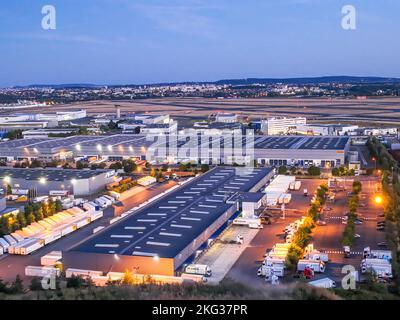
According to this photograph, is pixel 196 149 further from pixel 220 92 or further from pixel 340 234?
pixel 220 92

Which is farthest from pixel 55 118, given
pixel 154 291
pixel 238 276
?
pixel 154 291

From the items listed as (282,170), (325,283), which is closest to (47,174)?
(282,170)

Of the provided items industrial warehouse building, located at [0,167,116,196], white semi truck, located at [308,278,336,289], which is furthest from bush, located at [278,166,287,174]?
white semi truck, located at [308,278,336,289]

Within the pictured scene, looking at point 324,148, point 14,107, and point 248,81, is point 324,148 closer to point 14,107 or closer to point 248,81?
point 14,107

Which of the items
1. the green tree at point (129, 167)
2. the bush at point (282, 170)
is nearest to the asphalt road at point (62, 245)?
the green tree at point (129, 167)

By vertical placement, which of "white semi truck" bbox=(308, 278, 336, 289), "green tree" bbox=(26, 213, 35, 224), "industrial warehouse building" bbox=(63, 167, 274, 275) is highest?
"industrial warehouse building" bbox=(63, 167, 274, 275)

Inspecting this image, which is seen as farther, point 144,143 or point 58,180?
point 144,143

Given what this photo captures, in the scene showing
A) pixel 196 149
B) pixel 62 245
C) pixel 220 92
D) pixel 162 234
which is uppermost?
pixel 220 92

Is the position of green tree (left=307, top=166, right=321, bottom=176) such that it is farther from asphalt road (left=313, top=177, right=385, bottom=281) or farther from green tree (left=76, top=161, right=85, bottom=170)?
green tree (left=76, top=161, right=85, bottom=170)
